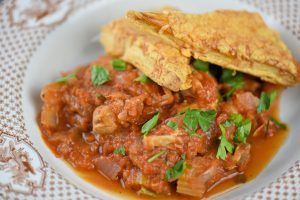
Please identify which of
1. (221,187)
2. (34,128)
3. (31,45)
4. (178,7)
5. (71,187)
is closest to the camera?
(71,187)

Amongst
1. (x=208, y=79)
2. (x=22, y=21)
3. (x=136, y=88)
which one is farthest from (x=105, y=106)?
(x=22, y=21)

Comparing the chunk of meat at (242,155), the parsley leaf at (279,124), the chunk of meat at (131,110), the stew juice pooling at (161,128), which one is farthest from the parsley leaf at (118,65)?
the parsley leaf at (279,124)

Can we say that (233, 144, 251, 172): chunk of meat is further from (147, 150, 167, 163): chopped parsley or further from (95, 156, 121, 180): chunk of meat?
(95, 156, 121, 180): chunk of meat

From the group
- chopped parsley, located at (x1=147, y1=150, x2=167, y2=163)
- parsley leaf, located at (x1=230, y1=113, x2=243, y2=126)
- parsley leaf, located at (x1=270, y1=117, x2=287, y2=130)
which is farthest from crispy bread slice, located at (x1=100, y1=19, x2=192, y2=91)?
parsley leaf, located at (x1=270, y1=117, x2=287, y2=130)

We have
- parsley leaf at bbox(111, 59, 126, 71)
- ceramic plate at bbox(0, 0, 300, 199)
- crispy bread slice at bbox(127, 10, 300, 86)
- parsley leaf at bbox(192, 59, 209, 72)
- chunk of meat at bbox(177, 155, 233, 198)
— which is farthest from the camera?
parsley leaf at bbox(111, 59, 126, 71)

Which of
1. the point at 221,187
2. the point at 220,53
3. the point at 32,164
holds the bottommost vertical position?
the point at 221,187

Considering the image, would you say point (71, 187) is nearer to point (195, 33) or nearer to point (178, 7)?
point (195, 33)

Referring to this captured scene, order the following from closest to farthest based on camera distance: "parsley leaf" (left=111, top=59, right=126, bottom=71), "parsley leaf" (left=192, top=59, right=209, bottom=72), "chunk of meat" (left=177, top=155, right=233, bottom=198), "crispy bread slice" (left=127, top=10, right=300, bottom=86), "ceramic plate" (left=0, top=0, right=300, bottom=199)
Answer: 1. "ceramic plate" (left=0, top=0, right=300, bottom=199)
2. "chunk of meat" (left=177, top=155, right=233, bottom=198)
3. "crispy bread slice" (left=127, top=10, right=300, bottom=86)
4. "parsley leaf" (left=192, top=59, right=209, bottom=72)
5. "parsley leaf" (left=111, top=59, right=126, bottom=71)
